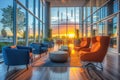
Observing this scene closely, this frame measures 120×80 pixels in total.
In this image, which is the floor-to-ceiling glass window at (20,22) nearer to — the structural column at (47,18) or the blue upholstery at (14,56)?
the blue upholstery at (14,56)

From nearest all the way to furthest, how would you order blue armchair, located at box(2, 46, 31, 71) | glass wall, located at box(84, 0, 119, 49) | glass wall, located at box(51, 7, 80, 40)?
blue armchair, located at box(2, 46, 31, 71) → glass wall, located at box(84, 0, 119, 49) → glass wall, located at box(51, 7, 80, 40)

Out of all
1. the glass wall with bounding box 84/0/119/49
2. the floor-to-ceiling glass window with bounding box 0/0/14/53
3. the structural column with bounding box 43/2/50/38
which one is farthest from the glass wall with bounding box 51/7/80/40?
the floor-to-ceiling glass window with bounding box 0/0/14/53

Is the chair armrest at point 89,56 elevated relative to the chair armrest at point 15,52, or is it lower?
lower

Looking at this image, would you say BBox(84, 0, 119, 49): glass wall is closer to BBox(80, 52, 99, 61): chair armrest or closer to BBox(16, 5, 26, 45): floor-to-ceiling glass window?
BBox(16, 5, 26, 45): floor-to-ceiling glass window

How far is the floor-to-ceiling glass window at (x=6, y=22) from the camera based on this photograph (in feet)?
23.4

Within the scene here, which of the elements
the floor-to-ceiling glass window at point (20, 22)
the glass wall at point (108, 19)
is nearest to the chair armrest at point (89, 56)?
the floor-to-ceiling glass window at point (20, 22)

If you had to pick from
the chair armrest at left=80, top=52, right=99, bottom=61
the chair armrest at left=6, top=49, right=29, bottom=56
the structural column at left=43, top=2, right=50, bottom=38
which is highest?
the structural column at left=43, top=2, right=50, bottom=38

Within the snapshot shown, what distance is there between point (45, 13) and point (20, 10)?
11418 mm

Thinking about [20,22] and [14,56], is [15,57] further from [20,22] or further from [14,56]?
[20,22]

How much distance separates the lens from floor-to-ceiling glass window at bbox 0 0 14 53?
23.4 ft

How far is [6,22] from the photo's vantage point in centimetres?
752

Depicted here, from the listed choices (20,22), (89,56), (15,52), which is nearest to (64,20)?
(20,22)

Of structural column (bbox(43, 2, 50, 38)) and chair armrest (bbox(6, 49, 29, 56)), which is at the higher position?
structural column (bbox(43, 2, 50, 38))

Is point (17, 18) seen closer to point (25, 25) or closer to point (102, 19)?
point (25, 25)
